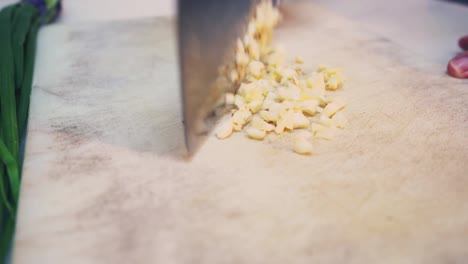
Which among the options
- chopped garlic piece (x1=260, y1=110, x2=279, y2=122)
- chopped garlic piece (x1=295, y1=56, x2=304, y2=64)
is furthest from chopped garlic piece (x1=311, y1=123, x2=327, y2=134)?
chopped garlic piece (x1=295, y1=56, x2=304, y2=64)

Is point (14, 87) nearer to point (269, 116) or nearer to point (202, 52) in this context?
point (202, 52)

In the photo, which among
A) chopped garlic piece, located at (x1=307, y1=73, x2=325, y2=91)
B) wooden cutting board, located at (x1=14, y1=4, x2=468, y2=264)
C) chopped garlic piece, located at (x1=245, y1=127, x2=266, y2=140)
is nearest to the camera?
wooden cutting board, located at (x1=14, y1=4, x2=468, y2=264)

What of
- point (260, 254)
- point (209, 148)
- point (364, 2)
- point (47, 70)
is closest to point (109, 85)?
point (47, 70)

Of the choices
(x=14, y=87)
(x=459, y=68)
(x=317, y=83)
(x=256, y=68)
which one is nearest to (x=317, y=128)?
(x=317, y=83)

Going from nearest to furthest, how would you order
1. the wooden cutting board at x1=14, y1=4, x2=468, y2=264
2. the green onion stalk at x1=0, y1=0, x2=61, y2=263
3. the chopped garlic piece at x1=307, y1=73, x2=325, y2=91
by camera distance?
the wooden cutting board at x1=14, y1=4, x2=468, y2=264, the green onion stalk at x1=0, y1=0, x2=61, y2=263, the chopped garlic piece at x1=307, y1=73, x2=325, y2=91

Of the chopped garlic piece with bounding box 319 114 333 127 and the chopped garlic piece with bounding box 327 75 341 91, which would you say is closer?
the chopped garlic piece with bounding box 319 114 333 127

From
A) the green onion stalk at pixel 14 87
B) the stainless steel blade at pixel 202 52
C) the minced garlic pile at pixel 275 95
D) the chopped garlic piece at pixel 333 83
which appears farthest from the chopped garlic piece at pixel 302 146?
the green onion stalk at pixel 14 87

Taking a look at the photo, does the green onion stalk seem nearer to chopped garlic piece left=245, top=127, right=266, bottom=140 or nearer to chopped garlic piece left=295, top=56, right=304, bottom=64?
chopped garlic piece left=245, top=127, right=266, bottom=140
